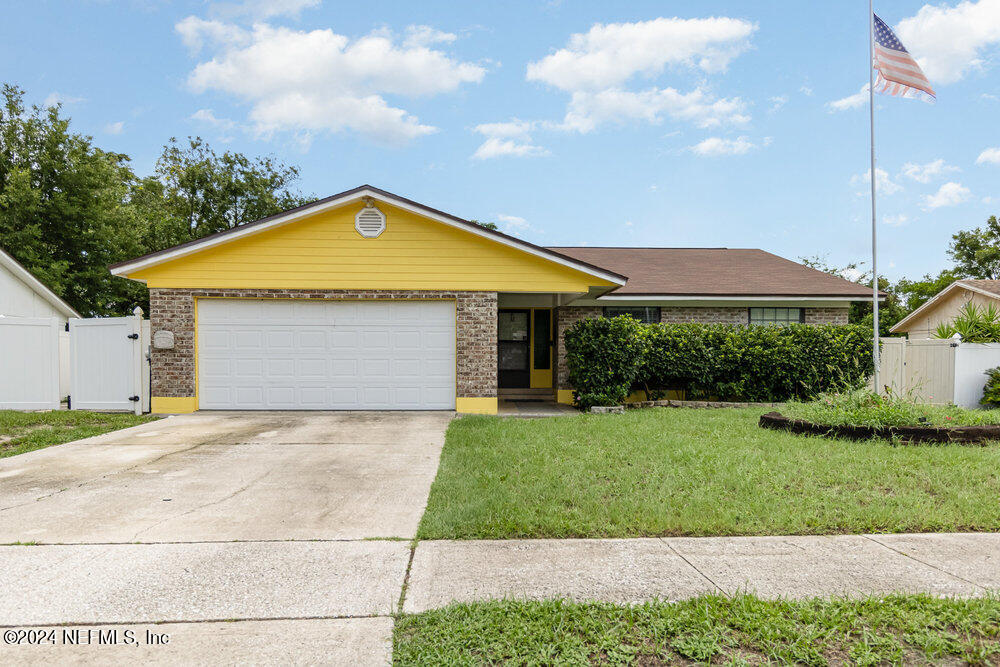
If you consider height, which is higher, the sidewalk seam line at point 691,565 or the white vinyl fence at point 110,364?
the white vinyl fence at point 110,364

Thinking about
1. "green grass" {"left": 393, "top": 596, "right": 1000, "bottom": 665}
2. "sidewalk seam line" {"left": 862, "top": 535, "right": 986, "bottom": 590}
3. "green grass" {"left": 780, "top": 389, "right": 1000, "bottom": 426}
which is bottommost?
"sidewalk seam line" {"left": 862, "top": 535, "right": 986, "bottom": 590}

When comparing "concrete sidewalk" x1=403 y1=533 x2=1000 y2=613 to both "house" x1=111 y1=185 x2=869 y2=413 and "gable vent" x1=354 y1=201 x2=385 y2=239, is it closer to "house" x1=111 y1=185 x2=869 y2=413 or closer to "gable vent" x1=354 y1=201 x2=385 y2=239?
"house" x1=111 y1=185 x2=869 y2=413

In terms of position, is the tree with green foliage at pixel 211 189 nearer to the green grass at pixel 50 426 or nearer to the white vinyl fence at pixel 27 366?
the white vinyl fence at pixel 27 366

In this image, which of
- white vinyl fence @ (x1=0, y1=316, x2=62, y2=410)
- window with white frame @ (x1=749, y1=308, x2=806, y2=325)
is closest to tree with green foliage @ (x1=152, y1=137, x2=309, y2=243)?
→ white vinyl fence @ (x1=0, y1=316, x2=62, y2=410)

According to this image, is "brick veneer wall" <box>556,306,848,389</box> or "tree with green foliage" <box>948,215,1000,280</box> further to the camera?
"tree with green foliage" <box>948,215,1000,280</box>

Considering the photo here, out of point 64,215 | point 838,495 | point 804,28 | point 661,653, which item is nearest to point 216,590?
point 661,653

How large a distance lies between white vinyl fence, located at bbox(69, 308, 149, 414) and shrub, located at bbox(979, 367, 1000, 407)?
60.3ft

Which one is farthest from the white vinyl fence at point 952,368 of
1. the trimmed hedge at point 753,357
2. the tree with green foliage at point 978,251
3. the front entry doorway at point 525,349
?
the tree with green foliage at point 978,251

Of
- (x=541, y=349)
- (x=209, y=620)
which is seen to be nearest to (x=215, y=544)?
(x=209, y=620)

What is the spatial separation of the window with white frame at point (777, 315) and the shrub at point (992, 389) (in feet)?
13.1

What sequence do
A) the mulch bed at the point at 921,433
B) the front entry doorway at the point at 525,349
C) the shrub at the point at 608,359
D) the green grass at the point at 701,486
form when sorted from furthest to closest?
the front entry doorway at the point at 525,349, the shrub at the point at 608,359, the mulch bed at the point at 921,433, the green grass at the point at 701,486

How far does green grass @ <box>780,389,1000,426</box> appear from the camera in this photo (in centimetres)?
795

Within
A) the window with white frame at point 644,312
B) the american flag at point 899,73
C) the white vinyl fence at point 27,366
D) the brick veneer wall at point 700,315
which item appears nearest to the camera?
the american flag at point 899,73

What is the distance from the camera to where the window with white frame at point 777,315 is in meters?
14.8
